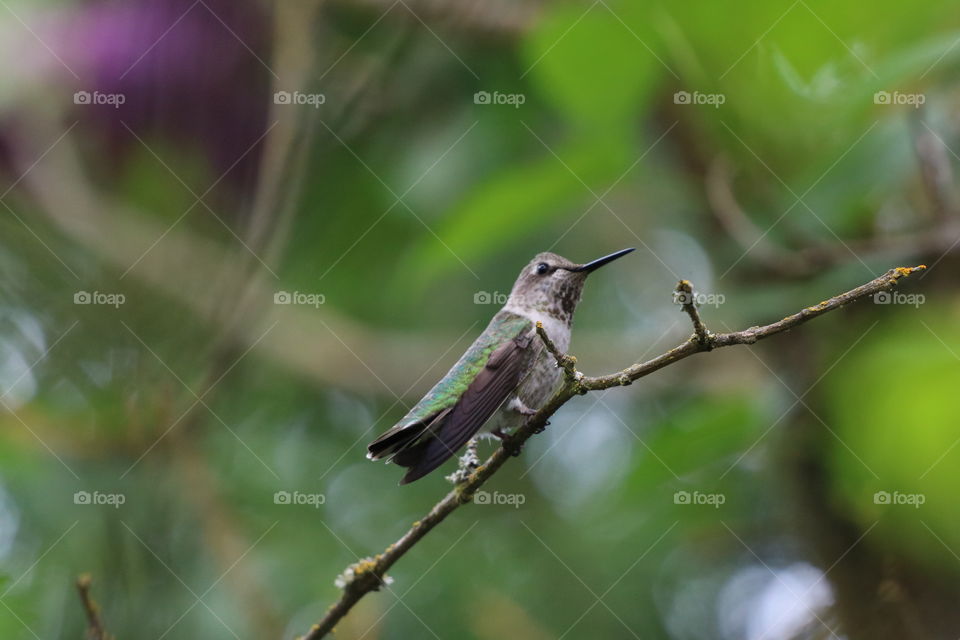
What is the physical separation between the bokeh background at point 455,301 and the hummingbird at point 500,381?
0.28 m

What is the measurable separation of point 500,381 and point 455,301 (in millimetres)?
2513

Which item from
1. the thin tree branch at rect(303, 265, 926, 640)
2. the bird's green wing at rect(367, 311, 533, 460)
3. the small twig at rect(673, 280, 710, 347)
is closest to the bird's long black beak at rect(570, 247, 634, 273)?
the bird's green wing at rect(367, 311, 533, 460)

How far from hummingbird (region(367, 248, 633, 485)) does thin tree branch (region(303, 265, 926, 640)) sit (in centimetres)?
23

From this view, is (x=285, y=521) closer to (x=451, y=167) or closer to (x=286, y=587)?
(x=286, y=587)

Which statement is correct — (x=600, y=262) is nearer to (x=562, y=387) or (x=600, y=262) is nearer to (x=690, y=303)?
(x=562, y=387)

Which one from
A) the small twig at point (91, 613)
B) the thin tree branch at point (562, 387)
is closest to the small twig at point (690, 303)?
the thin tree branch at point (562, 387)

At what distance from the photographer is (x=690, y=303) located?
1840 millimetres

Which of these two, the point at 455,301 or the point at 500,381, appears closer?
the point at 500,381

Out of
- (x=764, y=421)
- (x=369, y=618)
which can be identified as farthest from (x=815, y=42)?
(x=369, y=618)

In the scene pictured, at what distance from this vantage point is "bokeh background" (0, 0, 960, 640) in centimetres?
321

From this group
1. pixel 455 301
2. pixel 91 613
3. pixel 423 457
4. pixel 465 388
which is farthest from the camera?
pixel 455 301

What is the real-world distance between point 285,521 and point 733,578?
7.98 feet

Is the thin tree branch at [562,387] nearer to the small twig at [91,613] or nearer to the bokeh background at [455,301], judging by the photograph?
the small twig at [91,613]

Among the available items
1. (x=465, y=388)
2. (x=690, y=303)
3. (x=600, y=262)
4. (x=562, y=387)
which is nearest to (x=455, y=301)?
(x=465, y=388)
